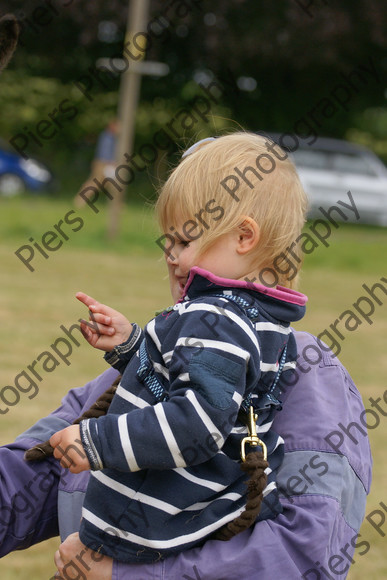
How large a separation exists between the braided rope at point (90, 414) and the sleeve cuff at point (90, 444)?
30 centimetres

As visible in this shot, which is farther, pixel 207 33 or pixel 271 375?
pixel 207 33

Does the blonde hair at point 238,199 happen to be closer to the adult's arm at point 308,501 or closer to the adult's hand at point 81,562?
the adult's arm at point 308,501

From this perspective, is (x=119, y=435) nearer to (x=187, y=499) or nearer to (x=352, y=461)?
(x=187, y=499)

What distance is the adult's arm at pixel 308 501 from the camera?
1669 millimetres

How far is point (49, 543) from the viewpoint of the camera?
3193mm

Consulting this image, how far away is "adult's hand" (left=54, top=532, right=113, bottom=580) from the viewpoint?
1.72 metres

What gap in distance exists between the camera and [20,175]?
56.5 feet

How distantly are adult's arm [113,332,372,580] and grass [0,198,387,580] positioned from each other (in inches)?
20.5

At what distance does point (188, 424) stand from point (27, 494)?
64cm

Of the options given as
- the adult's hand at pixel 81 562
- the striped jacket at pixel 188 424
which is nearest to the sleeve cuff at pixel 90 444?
the striped jacket at pixel 188 424

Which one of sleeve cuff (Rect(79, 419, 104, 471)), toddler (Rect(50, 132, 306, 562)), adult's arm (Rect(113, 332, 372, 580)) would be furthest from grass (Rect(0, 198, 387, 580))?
sleeve cuff (Rect(79, 419, 104, 471))

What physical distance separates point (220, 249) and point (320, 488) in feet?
1.77

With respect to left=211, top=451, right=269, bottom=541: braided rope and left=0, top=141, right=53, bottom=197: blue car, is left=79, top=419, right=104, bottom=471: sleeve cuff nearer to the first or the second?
left=211, top=451, right=269, bottom=541: braided rope

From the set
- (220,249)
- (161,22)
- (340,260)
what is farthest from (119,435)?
(161,22)
